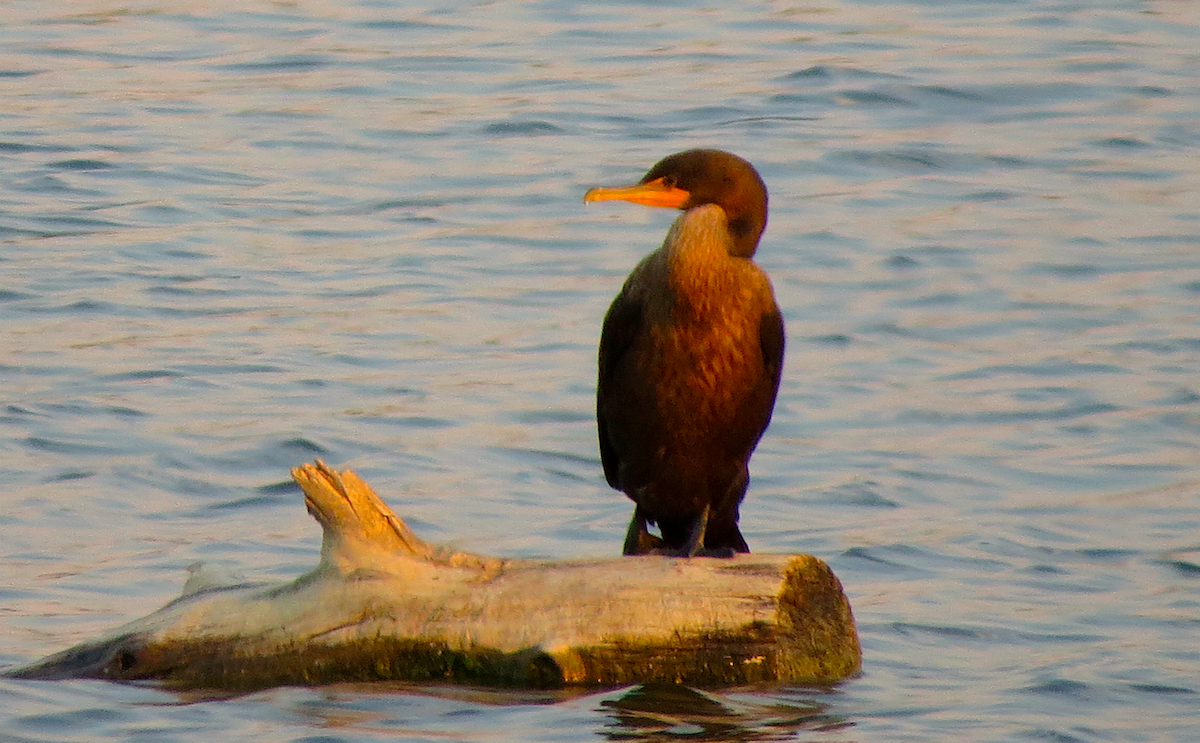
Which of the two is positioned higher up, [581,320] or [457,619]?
[457,619]

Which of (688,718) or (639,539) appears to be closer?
(688,718)

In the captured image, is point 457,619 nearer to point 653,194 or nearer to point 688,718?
point 688,718

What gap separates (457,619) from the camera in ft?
17.6

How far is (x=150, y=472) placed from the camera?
804 centimetres

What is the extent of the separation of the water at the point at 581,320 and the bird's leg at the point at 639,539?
68 cm

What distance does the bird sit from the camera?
589 centimetres

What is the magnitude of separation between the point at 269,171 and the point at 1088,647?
7290mm

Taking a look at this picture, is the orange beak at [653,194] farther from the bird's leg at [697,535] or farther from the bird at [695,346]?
the bird's leg at [697,535]

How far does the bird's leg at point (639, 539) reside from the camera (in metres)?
6.18

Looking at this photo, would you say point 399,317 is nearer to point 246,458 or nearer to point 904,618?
point 246,458

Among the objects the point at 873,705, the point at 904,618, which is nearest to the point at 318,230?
the point at 904,618

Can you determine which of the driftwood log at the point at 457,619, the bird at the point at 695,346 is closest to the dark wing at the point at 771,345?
the bird at the point at 695,346

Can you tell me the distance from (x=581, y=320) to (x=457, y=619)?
15.8 feet

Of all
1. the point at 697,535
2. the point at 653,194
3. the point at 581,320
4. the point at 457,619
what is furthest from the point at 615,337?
the point at 581,320
